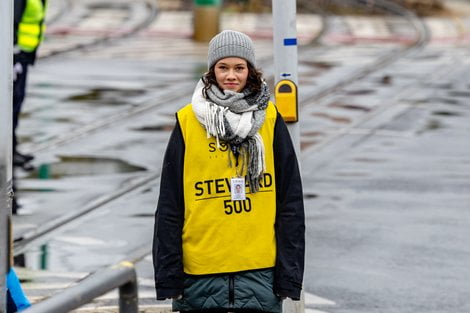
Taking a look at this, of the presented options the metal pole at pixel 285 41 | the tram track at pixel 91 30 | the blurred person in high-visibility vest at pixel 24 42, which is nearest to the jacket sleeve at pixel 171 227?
the metal pole at pixel 285 41

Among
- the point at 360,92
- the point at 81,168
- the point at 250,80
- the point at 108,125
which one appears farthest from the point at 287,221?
the point at 360,92

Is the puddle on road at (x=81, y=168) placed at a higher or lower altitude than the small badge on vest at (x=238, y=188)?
lower

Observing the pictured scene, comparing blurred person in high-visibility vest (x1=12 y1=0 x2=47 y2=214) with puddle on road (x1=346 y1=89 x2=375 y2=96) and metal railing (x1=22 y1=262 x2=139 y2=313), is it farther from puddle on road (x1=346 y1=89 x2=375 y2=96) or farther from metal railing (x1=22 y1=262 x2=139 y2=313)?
metal railing (x1=22 y1=262 x2=139 y2=313)

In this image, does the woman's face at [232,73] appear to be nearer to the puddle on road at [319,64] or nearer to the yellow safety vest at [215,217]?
the yellow safety vest at [215,217]

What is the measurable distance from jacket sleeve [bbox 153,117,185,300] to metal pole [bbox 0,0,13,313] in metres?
0.92

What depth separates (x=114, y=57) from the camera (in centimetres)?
2595

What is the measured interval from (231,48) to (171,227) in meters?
0.81

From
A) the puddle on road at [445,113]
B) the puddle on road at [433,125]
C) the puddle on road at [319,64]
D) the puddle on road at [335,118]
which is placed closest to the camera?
the puddle on road at [433,125]

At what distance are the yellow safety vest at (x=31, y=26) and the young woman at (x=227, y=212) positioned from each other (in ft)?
28.7

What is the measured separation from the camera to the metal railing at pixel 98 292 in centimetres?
423

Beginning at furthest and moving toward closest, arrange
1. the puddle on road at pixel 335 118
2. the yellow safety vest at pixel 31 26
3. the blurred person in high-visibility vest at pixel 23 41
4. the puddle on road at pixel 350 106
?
1. the puddle on road at pixel 350 106
2. the puddle on road at pixel 335 118
3. the yellow safety vest at pixel 31 26
4. the blurred person in high-visibility vest at pixel 23 41

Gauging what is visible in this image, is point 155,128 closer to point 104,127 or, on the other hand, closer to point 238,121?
point 104,127

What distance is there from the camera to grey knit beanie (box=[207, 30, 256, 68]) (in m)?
6.23

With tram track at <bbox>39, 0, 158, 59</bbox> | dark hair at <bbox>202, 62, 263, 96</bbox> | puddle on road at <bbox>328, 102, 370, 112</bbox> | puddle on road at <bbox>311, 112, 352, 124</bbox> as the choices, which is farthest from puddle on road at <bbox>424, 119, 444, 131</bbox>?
dark hair at <bbox>202, 62, 263, 96</bbox>
